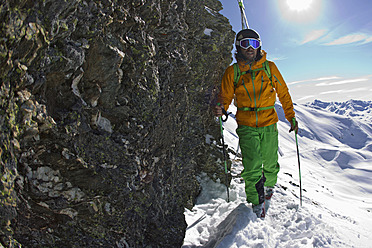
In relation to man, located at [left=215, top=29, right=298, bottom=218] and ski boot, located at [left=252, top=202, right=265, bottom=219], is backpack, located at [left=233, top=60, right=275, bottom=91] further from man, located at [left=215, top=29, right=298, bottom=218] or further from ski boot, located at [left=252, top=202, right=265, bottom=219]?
ski boot, located at [left=252, top=202, right=265, bottom=219]

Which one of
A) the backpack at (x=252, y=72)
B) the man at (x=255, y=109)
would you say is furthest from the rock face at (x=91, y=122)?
the man at (x=255, y=109)

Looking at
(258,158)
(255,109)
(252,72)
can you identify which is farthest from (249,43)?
(258,158)

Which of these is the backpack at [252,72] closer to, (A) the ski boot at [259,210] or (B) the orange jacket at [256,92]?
(B) the orange jacket at [256,92]

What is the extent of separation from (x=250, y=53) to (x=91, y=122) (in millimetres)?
4346

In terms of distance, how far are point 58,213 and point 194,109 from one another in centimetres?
588

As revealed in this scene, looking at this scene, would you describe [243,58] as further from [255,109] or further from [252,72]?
[255,109]

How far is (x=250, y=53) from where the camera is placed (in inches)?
237

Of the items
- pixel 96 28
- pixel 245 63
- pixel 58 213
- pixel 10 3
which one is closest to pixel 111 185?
pixel 58 213

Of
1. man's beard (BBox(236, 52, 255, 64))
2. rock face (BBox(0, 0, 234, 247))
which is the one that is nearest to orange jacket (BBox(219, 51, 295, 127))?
man's beard (BBox(236, 52, 255, 64))

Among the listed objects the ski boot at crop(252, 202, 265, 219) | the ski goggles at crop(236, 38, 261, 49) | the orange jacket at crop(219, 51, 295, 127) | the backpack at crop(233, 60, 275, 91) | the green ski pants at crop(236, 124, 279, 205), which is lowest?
the ski boot at crop(252, 202, 265, 219)

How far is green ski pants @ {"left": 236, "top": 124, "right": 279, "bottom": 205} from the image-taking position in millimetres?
Answer: 5918

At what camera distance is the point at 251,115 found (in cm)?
615

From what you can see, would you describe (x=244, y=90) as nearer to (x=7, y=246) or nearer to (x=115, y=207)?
(x=115, y=207)

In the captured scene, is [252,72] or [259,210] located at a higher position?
[252,72]
